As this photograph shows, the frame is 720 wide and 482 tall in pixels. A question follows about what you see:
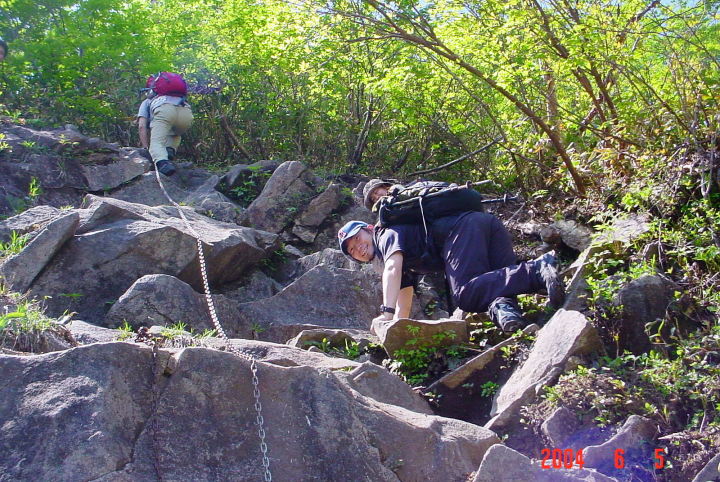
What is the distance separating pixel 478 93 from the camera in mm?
9758

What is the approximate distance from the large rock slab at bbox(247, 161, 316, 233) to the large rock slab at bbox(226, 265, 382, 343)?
2.16m

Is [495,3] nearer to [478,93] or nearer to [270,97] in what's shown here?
[478,93]

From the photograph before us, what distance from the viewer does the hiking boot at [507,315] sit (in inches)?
223

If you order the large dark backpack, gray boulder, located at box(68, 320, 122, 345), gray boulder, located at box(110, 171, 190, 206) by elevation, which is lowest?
gray boulder, located at box(110, 171, 190, 206)

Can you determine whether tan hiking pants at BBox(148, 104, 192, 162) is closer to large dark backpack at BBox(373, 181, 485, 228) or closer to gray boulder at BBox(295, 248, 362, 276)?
gray boulder at BBox(295, 248, 362, 276)

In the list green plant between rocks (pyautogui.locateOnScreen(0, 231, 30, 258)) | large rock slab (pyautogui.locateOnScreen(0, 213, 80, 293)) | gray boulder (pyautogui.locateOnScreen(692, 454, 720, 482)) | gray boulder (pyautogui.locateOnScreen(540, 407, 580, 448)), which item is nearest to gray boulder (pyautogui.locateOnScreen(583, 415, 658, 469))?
gray boulder (pyautogui.locateOnScreen(540, 407, 580, 448))

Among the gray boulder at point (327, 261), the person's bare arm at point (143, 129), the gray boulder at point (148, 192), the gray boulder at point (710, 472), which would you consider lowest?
the gray boulder at point (327, 261)

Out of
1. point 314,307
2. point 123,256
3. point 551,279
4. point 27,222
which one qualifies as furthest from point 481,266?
point 27,222

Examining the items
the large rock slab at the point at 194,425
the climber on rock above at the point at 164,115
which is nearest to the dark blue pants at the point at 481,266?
the large rock slab at the point at 194,425

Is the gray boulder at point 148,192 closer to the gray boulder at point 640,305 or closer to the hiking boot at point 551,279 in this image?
the hiking boot at point 551,279

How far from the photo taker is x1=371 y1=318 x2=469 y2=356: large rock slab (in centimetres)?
589

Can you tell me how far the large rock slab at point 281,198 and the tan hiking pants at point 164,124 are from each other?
1757 millimetres

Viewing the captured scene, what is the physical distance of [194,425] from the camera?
12.2 ft

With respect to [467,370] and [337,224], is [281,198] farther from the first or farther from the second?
[467,370]
